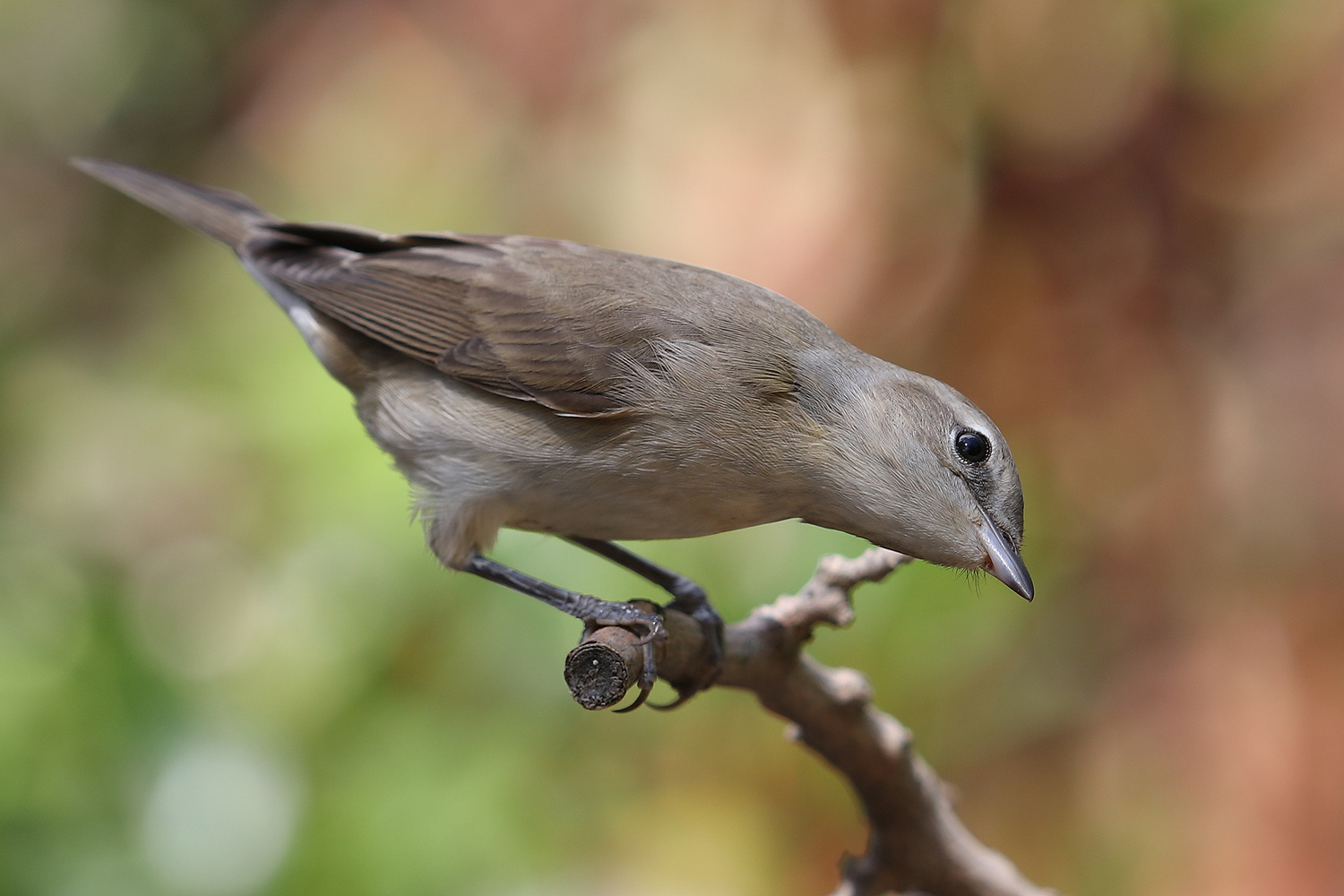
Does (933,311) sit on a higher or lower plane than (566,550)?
higher

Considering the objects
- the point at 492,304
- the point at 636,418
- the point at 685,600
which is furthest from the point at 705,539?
the point at 636,418

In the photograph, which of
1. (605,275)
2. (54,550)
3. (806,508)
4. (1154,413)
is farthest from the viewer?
(1154,413)

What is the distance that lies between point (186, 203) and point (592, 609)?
5.36ft

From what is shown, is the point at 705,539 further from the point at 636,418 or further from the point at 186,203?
the point at 186,203

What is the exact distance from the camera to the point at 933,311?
17.4 ft

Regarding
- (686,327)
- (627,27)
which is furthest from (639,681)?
(627,27)

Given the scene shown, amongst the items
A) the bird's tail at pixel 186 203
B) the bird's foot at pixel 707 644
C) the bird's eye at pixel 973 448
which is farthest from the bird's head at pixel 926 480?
the bird's tail at pixel 186 203

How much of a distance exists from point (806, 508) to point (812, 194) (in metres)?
3.51

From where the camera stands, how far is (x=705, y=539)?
11.6ft

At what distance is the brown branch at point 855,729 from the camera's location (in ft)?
7.00

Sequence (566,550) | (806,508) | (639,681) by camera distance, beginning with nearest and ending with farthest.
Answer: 1. (639,681)
2. (806,508)
3. (566,550)

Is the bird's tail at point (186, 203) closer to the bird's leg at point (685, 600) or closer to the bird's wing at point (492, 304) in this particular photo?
the bird's wing at point (492, 304)

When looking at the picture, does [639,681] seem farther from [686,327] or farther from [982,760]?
[982,760]

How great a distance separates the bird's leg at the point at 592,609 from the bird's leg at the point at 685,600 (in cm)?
14
